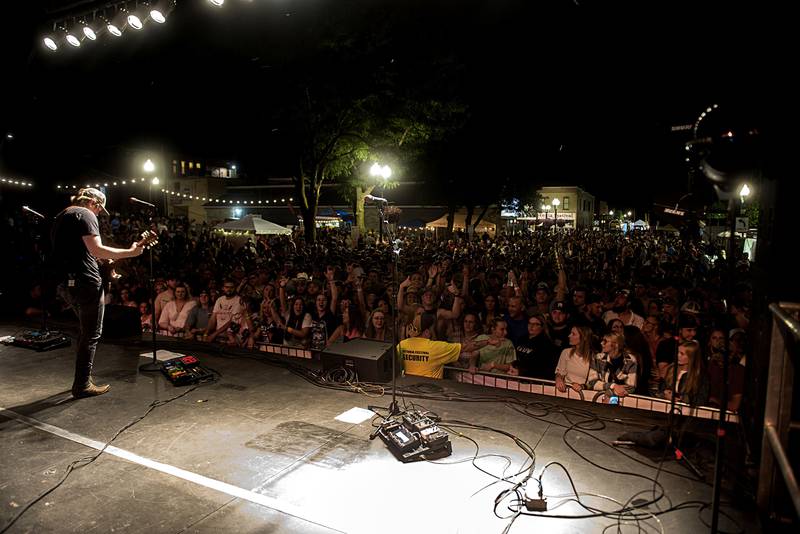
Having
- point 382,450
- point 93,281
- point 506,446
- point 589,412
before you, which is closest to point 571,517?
point 506,446

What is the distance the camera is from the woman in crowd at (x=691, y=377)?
4008mm

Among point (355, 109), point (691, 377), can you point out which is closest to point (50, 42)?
point (691, 377)

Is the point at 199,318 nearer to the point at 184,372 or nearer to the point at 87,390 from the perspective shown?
the point at 184,372

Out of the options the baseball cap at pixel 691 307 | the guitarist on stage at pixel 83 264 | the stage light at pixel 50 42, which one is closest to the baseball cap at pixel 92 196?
the guitarist on stage at pixel 83 264

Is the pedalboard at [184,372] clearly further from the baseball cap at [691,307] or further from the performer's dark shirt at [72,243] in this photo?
the baseball cap at [691,307]

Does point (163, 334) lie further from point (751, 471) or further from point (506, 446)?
point (751, 471)

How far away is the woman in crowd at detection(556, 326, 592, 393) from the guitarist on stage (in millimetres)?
3926

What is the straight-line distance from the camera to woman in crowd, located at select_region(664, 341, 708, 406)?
4.01 meters

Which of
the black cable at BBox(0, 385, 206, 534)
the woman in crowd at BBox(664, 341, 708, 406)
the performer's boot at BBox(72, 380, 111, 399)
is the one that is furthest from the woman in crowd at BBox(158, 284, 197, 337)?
the woman in crowd at BBox(664, 341, 708, 406)

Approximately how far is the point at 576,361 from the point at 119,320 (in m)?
5.58

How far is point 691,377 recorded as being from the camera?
4.13 meters

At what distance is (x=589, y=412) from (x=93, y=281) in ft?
14.1

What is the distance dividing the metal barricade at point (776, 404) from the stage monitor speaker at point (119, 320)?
659 cm

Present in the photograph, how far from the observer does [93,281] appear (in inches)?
160
